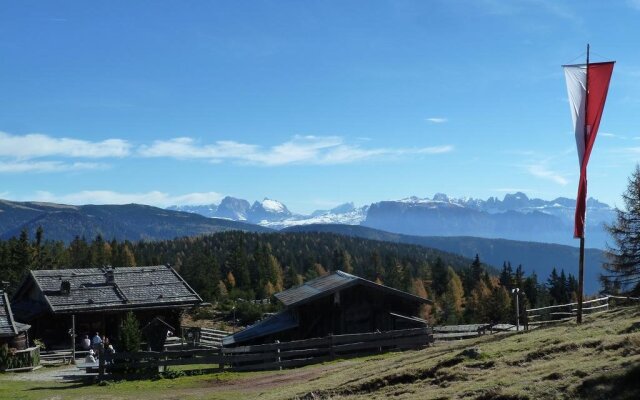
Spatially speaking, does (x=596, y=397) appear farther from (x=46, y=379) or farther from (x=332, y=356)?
(x=46, y=379)

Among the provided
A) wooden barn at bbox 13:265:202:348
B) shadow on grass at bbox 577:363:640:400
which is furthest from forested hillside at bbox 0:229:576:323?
shadow on grass at bbox 577:363:640:400

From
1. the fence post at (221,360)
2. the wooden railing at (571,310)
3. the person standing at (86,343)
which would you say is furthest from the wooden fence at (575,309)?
the person standing at (86,343)

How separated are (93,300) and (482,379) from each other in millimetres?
40451

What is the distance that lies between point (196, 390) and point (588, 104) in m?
17.3

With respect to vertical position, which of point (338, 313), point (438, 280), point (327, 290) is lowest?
point (438, 280)

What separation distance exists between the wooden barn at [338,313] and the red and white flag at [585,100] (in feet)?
61.1

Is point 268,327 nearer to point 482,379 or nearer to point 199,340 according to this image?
point 199,340

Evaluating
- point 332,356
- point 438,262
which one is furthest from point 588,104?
point 438,262

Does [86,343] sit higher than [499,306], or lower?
higher

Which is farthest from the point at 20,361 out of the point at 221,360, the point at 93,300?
the point at 221,360

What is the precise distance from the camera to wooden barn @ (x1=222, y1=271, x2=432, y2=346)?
3991 centimetres

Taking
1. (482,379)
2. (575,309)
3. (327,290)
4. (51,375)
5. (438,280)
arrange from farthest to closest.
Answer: (438,280)
(327,290)
(575,309)
(51,375)
(482,379)

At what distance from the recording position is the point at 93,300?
168 ft

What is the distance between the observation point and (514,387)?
14836mm
